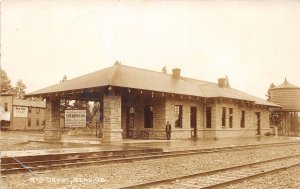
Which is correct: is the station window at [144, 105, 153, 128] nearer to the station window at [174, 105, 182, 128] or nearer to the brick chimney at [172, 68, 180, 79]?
the station window at [174, 105, 182, 128]

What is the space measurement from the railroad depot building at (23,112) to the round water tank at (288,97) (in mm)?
36088

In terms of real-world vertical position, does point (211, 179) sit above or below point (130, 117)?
below

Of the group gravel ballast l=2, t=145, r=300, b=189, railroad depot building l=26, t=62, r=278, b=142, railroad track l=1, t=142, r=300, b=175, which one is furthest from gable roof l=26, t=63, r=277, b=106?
gravel ballast l=2, t=145, r=300, b=189

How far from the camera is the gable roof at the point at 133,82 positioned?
1972cm

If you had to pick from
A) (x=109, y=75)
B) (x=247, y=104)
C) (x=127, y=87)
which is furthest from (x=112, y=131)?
(x=247, y=104)

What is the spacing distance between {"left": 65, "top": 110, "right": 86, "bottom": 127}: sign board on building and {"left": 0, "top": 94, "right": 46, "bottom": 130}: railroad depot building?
3619cm

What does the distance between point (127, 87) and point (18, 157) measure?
8832 millimetres

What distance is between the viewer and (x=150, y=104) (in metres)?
23.4

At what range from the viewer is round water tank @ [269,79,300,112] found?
3616cm

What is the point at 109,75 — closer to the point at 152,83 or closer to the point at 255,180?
the point at 152,83

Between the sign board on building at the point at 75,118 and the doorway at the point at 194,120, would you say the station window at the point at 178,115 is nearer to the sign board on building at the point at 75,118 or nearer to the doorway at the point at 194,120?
the doorway at the point at 194,120

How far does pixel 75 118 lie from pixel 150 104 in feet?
20.7

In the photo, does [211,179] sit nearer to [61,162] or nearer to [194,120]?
[61,162]

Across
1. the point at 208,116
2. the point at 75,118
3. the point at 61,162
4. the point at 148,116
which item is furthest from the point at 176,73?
the point at 61,162
